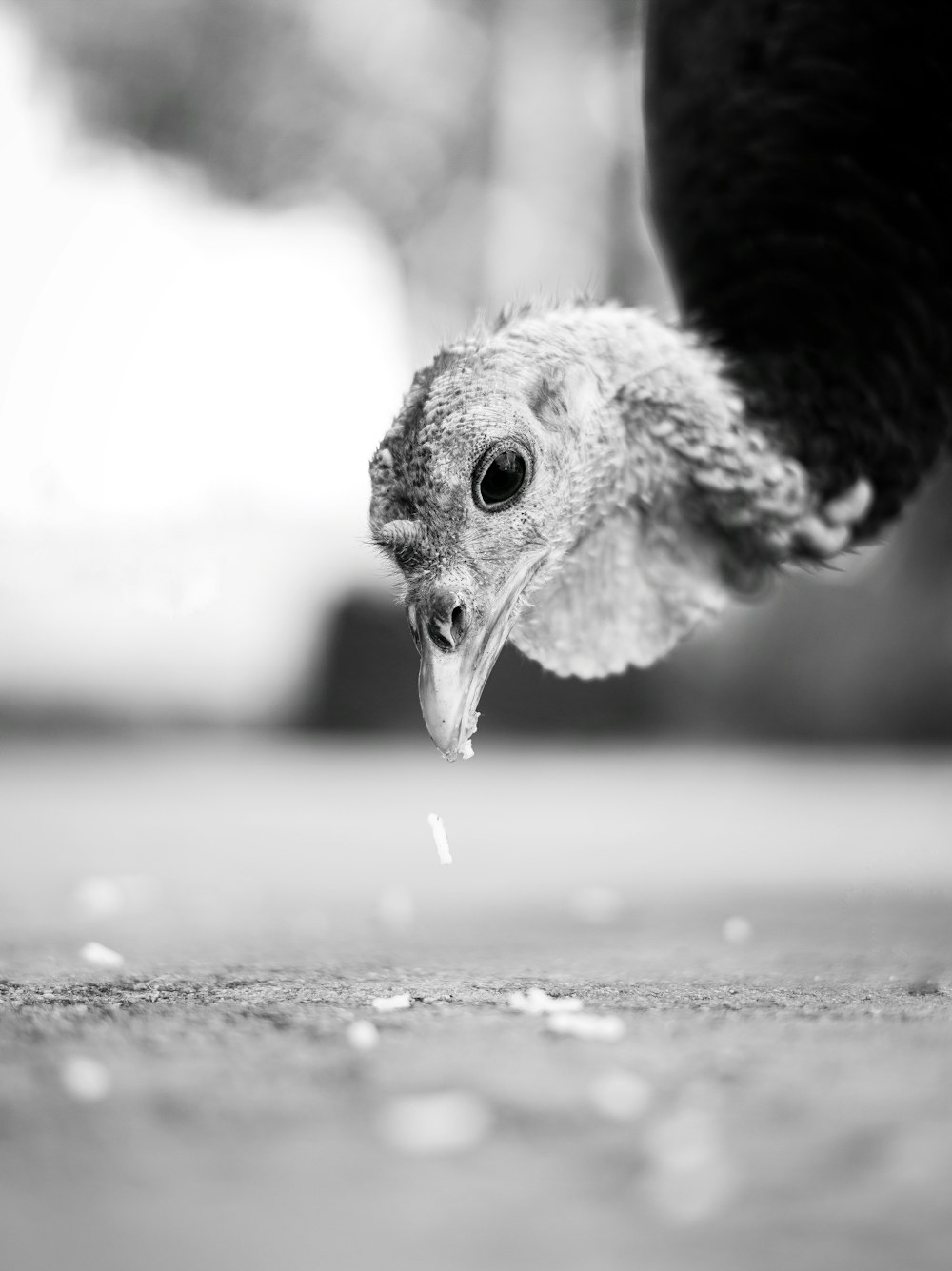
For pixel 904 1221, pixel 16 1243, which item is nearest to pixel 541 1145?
pixel 904 1221

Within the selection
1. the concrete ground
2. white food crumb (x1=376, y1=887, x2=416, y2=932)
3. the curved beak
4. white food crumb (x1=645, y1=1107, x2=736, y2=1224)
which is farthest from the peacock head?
white food crumb (x1=645, y1=1107, x2=736, y2=1224)

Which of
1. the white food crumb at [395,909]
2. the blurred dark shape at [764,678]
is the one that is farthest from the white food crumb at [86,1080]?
the blurred dark shape at [764,678]

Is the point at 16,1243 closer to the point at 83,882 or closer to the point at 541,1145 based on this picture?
the point at 541,1145

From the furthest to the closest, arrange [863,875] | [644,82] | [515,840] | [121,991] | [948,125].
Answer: [515,840] → [644,82] → [863,875] → [948,125] → [121,991]

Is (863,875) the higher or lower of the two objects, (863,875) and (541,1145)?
the higher

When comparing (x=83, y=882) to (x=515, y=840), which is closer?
(x=83, y=882)

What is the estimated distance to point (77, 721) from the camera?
7.38m

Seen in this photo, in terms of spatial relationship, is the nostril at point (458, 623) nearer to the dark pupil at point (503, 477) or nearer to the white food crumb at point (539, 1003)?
the dark pupil at point (503, 477)

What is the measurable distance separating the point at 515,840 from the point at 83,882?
1.31 meters

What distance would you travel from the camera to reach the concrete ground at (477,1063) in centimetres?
103

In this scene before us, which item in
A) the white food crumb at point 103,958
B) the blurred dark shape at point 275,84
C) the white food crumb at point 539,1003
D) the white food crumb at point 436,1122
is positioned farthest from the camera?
the blurred dark shape at point 275,84

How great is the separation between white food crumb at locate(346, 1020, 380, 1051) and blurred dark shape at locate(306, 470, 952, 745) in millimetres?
4975

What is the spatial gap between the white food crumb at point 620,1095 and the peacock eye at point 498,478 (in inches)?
32.9

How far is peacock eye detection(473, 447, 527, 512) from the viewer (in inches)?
73.7
